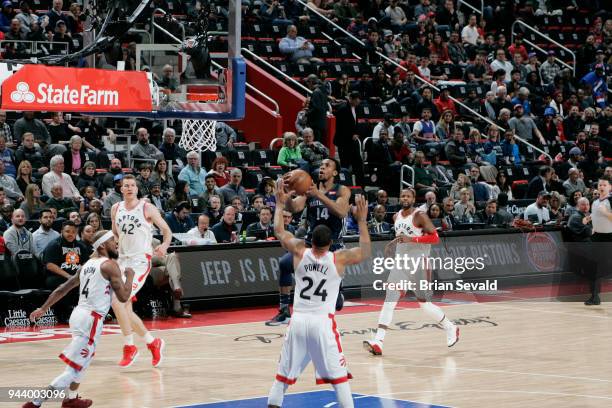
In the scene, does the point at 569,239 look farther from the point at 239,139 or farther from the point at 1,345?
the point at 1,345

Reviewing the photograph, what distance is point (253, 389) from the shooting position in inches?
496

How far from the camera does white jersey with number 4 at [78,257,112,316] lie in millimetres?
10797

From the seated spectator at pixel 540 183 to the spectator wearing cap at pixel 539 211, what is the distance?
6.46 feet

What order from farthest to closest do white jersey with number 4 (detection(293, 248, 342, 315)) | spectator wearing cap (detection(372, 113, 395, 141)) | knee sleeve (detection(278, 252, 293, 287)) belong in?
spectator wearing cap (detection(372, 113, 395, 141)) → knee sleeve (detection(278, 252, 293, 287)) → white jersey with number 4 (detection(293, 248, 342, 315))

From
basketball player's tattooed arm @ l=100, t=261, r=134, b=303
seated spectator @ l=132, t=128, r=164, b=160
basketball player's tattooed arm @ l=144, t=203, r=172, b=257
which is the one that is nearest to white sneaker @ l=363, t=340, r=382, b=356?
basketball player's tattooed arm @ l=144, t=203, r=172, b=257

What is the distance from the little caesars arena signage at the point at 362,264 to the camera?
18.4 meters

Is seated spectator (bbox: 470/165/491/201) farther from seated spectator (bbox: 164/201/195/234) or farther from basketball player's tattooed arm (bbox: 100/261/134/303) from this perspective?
basketball player's tattooed arm (bbox: 100/261/134/303)

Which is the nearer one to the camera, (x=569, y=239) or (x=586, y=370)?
(x=586, y=370)

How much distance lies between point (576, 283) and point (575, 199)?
195 centimetres

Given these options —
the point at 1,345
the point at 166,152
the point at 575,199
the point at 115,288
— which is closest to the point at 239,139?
the point at 166,152

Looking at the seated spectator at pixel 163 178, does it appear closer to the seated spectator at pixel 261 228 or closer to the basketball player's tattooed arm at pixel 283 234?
the seated spectator at pixel 261 228

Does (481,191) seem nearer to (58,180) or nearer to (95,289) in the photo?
(58,180)

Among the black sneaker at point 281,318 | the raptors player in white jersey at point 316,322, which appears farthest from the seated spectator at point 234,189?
the raptors player in white jersey at point 316,322

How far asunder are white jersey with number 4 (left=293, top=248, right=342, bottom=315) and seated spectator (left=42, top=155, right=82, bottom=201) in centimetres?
961
